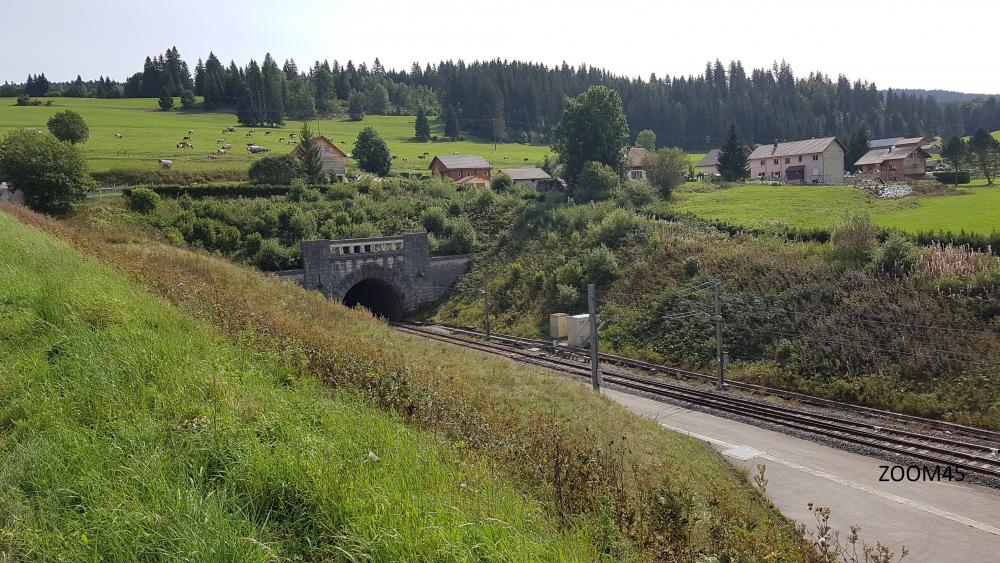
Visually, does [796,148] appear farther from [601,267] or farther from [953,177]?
[601,267]

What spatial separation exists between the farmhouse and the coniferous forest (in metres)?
48.6

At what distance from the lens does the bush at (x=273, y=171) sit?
A: 185ft

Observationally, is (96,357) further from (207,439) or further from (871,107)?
(871,107)

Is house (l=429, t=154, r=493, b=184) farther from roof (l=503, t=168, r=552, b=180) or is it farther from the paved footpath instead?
the paved footpath

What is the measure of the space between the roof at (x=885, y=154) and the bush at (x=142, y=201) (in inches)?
3559

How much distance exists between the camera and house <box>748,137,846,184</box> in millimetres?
80500

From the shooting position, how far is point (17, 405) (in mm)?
7297

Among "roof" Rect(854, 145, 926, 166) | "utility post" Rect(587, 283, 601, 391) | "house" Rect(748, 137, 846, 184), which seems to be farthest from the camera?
"roof" Rect(854, 145, 926, 166)

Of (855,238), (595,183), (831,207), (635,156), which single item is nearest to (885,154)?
(635,156)

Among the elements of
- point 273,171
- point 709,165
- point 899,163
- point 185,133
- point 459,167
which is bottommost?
point 273,171

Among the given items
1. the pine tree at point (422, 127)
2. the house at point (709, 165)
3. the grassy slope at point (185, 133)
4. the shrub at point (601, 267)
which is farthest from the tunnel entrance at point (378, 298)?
the pine tree at point (422, 127)

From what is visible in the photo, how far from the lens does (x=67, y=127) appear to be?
63531 mm

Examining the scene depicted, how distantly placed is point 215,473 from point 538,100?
475 feet

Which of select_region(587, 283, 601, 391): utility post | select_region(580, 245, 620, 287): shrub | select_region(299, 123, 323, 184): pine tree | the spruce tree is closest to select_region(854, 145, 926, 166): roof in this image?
the spruce tree
